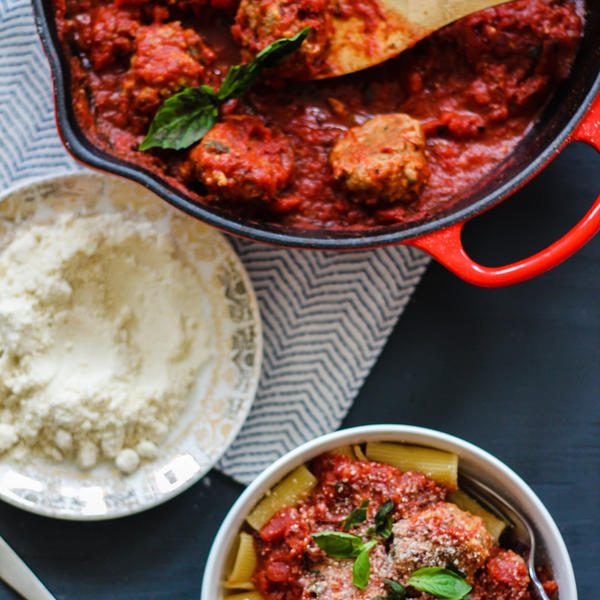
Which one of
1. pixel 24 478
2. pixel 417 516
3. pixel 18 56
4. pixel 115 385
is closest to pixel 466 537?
pixel 417 516

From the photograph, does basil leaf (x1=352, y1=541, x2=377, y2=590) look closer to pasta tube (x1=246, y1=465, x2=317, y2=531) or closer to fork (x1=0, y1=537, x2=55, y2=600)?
pasta tube (x1=246, y1=465, x2=317, y2=531)

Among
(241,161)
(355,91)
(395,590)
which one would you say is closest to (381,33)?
(355,91)

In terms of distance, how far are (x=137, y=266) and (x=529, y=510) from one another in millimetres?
1439

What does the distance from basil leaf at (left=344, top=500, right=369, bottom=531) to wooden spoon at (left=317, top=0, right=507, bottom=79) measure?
130 centimetres

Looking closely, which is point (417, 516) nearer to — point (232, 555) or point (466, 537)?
point (466, 537)

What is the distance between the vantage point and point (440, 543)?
2.59m

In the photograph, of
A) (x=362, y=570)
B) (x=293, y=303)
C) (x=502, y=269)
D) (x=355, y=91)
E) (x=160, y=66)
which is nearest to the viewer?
(x=362, y=570)

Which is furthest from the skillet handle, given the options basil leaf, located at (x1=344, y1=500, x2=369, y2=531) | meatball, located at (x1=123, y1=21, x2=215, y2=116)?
meatball, located at (x1=123, y1=21, x2=215, y2=116)

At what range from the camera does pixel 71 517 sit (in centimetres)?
296

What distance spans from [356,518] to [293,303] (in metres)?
0.78

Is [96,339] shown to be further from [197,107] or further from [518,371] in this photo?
[518,371]

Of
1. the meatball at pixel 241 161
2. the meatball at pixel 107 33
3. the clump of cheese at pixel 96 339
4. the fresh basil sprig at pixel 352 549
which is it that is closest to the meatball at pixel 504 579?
the fresh basil sprig at pixel 352 549

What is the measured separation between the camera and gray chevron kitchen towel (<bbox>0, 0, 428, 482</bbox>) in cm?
308

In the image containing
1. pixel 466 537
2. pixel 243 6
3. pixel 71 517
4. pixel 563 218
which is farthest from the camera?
pixel 563 218
